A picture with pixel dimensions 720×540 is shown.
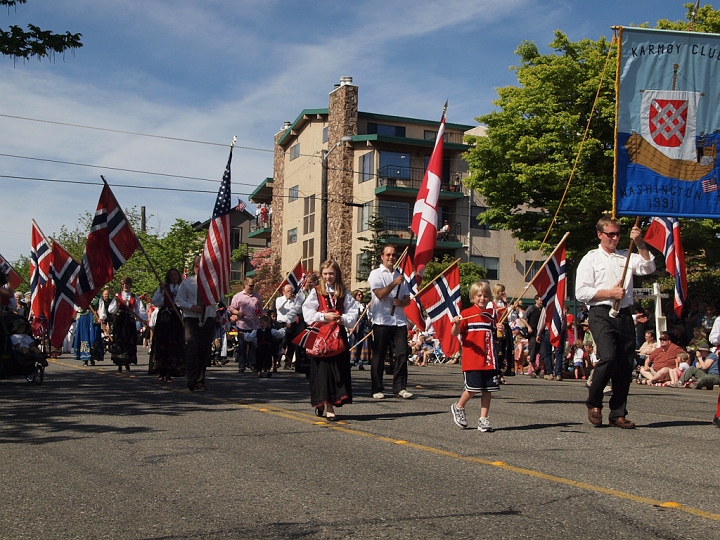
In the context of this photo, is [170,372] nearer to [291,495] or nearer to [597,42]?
[291,495]

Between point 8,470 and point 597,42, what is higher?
point 597,42

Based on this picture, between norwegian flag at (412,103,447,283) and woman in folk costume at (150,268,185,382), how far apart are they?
5471 millimetres

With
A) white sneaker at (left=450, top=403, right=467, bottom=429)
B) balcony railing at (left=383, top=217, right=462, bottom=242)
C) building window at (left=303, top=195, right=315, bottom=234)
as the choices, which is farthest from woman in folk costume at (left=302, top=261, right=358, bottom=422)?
building window at (left=303, top=195, right=315, bottom=234)

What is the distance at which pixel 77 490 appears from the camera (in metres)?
6.03

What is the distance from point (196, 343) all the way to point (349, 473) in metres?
6.82

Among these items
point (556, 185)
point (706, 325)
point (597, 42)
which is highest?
point (597, 42)

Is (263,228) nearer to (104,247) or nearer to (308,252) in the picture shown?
(308,252)

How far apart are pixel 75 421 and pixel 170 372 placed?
20.8 ft

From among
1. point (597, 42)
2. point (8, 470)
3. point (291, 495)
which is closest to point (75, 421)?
point (8, 470)

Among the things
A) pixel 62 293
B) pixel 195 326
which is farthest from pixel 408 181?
pixel 195 326

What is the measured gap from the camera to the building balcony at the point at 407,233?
51.2m

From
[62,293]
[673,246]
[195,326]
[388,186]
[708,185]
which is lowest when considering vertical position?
[195,326]

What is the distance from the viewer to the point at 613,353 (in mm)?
8992

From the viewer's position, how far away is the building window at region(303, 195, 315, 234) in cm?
5947
